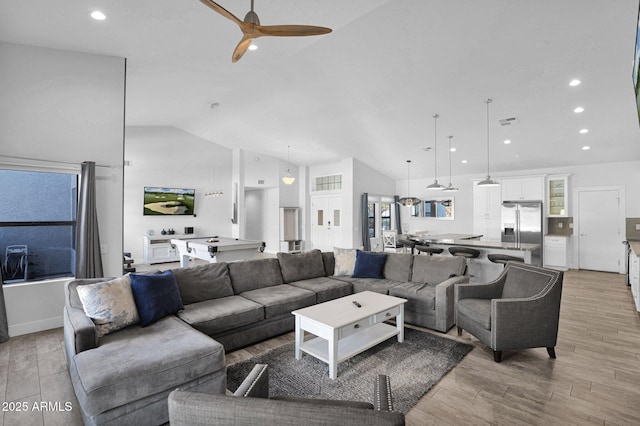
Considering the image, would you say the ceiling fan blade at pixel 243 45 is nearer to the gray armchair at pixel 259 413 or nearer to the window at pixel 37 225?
the gray armchair at pixel 259 413

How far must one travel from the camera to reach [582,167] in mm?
7309

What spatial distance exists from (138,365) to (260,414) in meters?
1.50

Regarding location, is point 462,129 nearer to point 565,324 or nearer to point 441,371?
point 565,324

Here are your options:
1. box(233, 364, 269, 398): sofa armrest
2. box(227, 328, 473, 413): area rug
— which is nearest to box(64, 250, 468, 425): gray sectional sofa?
box(227, 328, 473, 413): area rug

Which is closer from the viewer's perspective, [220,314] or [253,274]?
[220,314]

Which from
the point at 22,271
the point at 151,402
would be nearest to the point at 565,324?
the point at 151,402

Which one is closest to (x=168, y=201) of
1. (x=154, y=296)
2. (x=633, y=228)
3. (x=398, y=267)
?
(x=154, y=296)

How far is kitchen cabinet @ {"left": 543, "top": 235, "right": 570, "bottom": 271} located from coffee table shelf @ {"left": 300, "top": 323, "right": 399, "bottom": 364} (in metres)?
6.28

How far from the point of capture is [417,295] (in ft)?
12.3

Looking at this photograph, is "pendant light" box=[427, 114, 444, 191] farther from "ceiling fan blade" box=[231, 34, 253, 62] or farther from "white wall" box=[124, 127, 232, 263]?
"white wall" box=[124, 127, 232, 263]

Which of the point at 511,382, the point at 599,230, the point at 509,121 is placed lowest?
the point at 511,382

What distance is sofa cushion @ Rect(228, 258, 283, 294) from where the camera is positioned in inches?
150

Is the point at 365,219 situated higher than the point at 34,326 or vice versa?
the point at 365,219

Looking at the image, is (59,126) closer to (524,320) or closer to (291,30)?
(291,30)
